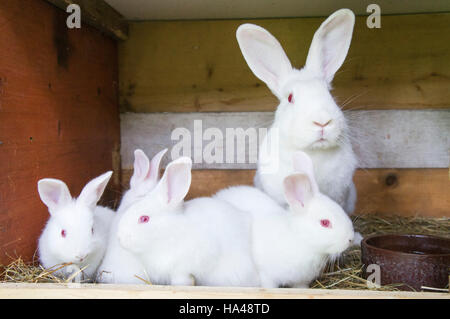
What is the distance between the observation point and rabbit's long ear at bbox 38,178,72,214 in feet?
6.71

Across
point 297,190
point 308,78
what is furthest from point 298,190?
point 308,78

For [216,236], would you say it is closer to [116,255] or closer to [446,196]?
[116,255]

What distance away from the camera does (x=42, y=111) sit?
227 cm

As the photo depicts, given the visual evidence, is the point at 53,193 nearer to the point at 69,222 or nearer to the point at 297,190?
the point at 69,222

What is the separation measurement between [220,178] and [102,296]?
1.69 m

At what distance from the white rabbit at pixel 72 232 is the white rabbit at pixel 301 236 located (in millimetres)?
746

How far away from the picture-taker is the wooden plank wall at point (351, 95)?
301cm

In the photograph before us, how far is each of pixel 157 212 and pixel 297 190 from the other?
0.62m

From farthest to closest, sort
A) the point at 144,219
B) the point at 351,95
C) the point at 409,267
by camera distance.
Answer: the point at 351,95 < the point at 144,219 < the point at 409,267

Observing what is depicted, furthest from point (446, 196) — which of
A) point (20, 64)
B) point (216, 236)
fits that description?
point (20, 64)

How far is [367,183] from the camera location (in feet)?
10.3

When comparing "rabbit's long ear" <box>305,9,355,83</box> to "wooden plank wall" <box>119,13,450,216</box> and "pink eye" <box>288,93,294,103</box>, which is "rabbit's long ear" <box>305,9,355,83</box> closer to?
"pink eye" <box>288,93,294,103</box>

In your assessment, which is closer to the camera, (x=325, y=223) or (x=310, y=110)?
(x=325, y=223)

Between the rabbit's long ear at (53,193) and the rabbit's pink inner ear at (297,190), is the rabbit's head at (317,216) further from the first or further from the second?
the rabbit's long ear at (53,193)
